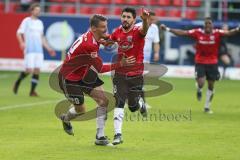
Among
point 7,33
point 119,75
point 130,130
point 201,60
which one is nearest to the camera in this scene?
point 119,75

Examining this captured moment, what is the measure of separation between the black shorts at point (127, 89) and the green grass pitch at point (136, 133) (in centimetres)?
74

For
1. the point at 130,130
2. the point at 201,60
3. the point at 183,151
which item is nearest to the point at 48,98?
the point at 201,60

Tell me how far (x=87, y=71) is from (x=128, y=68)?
3.99 feet

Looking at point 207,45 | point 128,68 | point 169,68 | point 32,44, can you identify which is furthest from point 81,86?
point 169,68

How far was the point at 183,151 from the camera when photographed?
44.5 ft

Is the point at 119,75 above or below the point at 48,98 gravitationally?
above

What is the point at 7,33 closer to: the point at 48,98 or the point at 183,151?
the point at 48,98

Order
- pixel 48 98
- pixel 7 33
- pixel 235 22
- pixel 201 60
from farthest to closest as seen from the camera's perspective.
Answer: pixel 7 33 < pixel 235 22 < pixel 48 98 < pixel 201 60

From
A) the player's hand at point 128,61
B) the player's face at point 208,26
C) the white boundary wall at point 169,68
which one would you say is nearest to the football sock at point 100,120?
the player's hand at point 128,61

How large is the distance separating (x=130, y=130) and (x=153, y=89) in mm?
5936

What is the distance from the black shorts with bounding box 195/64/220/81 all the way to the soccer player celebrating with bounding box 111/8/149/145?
5.54 meters

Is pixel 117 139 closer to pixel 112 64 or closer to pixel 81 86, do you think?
pixel 81 86

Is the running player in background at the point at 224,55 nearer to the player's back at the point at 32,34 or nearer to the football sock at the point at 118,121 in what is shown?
the player's back at the point at 32,34

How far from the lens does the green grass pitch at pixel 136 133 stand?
1310 centimetres
